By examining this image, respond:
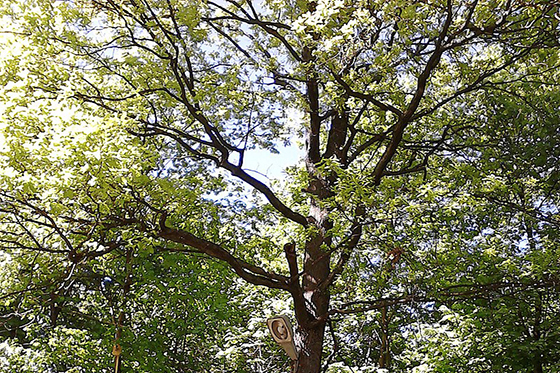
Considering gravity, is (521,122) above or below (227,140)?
above

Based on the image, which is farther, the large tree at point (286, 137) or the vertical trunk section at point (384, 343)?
the vertical trunk section at point (384, 343)

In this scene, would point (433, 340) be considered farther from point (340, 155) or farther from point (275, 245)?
point (340, 155)

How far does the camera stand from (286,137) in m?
5.20

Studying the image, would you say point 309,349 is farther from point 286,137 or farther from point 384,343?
point 384,343

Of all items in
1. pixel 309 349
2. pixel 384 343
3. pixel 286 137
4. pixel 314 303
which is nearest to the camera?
pixel 309 349

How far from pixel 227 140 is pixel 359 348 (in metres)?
3.40

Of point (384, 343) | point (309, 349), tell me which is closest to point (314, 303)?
point (309, 349)

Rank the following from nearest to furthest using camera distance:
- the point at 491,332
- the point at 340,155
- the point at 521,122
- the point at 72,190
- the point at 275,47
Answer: the point at 72,190
the point at 340,155
the point at 275,47
the point at 491,332
the point at 521,122

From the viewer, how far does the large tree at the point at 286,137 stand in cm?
323

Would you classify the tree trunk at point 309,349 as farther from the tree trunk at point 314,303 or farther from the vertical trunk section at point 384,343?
the vertical trunk section at point 384,343

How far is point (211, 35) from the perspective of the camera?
5051 millimetres

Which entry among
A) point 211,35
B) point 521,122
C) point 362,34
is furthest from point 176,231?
point 521,122

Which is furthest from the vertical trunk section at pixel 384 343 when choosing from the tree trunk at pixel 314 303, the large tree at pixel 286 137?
the tree trunk at pixel 314 303

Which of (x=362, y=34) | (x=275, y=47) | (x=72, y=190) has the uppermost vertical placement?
(x=275, y=47)
